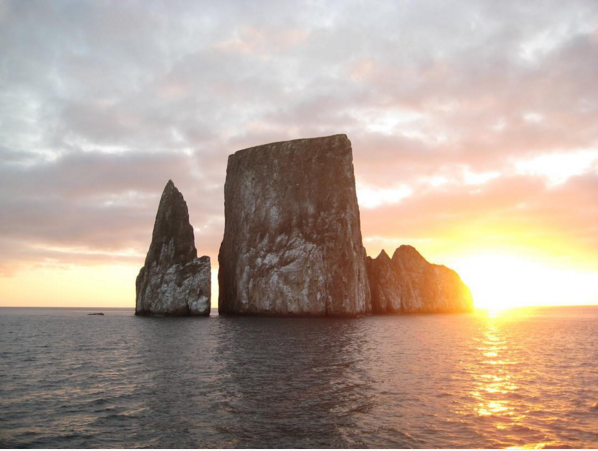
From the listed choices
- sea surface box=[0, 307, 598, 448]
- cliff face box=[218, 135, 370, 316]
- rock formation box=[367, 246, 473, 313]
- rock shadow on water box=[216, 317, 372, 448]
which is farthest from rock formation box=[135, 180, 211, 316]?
rock shadow on water box=[216, 317, 372, 448]

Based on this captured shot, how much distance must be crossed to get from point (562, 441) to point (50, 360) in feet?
120

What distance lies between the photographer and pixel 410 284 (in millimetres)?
134000

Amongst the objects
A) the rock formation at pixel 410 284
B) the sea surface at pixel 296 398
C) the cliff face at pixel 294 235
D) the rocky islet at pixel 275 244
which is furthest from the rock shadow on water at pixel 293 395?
the rock formation at pixel 410 284

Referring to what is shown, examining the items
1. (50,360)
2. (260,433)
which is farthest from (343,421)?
(50,360)

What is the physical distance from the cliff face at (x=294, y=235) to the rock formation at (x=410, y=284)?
1495cm

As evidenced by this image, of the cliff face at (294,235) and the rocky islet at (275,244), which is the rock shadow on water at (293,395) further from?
the rocky islet at (275,244)

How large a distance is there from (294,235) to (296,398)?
74667mm

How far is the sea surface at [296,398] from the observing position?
55.6 feet

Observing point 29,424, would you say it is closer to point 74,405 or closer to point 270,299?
point 74,405

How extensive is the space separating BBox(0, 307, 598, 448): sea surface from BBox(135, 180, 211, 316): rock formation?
56025mm

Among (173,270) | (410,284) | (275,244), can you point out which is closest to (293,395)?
(275,244)

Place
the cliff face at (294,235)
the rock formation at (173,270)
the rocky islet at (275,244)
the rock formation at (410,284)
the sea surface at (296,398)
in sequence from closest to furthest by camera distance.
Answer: the sea surface at (296,398) → the cliff face at (294,235) → the rocky islet at (275,244) → the rock formation at (173,270) → the rock formation at (410,284)

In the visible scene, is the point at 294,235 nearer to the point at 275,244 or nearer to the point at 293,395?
the point at 275,244

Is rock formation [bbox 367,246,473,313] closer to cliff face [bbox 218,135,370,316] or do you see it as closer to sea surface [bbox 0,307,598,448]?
cliff face [bbox 218,135,370,316]
